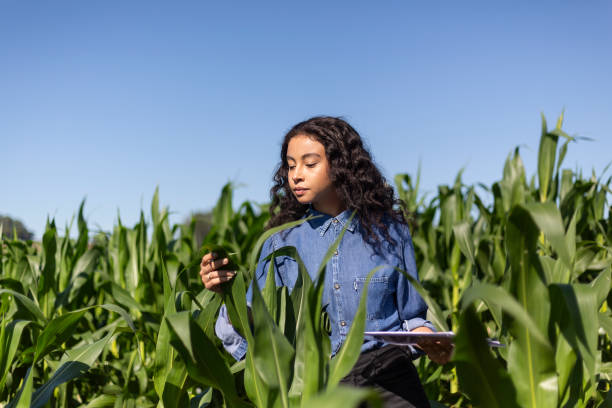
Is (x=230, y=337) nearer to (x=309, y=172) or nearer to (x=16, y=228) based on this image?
(x=309, y=172)

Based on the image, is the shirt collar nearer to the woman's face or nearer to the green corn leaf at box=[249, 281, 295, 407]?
the woman's face

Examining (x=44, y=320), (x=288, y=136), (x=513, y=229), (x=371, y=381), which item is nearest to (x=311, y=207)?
(x=288, y=136)

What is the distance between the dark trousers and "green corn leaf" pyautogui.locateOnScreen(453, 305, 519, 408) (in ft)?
1.50

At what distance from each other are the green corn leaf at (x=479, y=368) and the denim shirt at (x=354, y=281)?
1.64 feet

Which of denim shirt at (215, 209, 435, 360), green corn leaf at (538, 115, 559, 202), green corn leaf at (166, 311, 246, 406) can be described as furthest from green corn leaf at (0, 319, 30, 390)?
green corn leaf at (538, 115, 559, 202)

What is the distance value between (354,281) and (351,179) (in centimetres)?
31

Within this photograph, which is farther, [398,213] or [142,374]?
[142,374]

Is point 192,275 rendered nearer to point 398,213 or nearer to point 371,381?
point 398,213

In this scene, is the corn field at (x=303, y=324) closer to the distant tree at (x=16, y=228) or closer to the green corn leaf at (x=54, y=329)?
the green corn leaf at (x=54, y=329)

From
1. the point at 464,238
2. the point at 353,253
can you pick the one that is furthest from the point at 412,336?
the point at 464,238

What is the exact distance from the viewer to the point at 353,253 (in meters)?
1.47

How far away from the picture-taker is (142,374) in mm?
2191

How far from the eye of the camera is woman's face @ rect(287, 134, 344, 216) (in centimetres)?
145

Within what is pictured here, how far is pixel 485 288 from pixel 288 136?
104 centimetres
